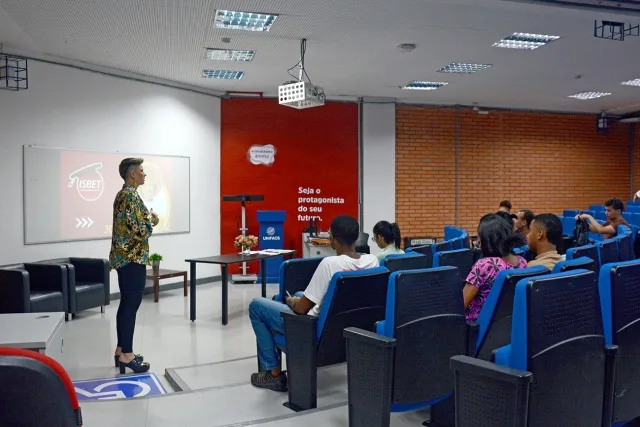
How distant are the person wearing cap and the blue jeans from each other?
113 centimetres

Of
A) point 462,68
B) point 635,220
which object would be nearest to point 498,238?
point 462,68

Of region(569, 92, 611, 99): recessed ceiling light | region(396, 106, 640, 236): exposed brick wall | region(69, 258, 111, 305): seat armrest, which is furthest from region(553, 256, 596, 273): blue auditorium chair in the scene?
region(569, 92, 611, 99): recessed ceiling light

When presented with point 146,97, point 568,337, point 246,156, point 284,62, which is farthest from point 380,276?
point 246,156

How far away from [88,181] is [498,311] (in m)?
6.43

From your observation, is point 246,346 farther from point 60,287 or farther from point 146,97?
point 146,97

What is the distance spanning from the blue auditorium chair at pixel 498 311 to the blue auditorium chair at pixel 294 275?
141 cm

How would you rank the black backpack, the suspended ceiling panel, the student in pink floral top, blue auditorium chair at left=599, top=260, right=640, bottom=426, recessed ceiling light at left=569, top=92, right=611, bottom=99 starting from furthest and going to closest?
1. recessed ceiling light at left=569, top=92, right=611, bottom=99
2. the black backpack
3. the suspended ceiling panel
4. the student in pink floral top
5. blue auditorium chair at left=599, top=260, right=640, bottom=426

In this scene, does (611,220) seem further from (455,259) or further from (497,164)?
(497,164)

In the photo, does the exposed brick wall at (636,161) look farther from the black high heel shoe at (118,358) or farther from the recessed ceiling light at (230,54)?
the black high heel shoe at (118,358)

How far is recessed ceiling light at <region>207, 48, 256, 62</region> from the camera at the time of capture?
7148 millimetres

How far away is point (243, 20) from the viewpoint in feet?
19.5

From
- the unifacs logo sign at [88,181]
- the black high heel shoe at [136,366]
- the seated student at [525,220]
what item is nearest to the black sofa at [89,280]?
the unifacs logo sign at [88,181]

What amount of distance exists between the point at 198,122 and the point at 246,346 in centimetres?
497

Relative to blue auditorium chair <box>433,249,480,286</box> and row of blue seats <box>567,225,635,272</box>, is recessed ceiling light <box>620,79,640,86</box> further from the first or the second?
blue auditorium chair <box>433,249,480,286</box>
